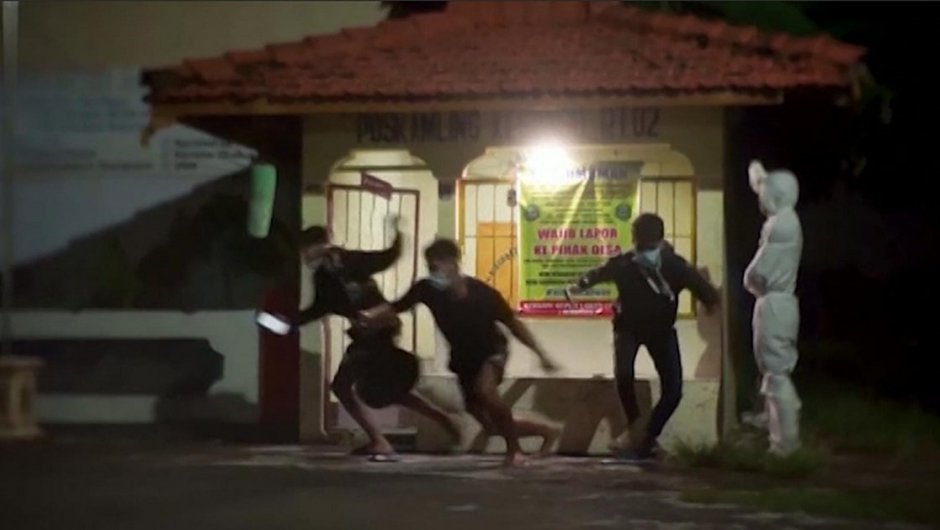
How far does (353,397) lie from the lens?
10.6m

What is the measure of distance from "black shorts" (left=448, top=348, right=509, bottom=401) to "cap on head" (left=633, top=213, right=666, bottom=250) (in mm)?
1285

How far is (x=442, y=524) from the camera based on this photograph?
806cm

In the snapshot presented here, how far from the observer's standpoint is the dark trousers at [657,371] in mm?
10258

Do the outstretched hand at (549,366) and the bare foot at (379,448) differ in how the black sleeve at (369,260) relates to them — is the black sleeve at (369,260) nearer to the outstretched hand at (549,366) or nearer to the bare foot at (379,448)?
the bare foot at (379,448)

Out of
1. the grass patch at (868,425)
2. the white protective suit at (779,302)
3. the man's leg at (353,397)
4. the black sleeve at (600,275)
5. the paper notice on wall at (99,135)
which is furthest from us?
the paper notice on wall at (99,135)

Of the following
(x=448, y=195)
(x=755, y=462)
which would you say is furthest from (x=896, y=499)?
(x=448, y=195)

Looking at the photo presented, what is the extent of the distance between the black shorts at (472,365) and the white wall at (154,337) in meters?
2.79

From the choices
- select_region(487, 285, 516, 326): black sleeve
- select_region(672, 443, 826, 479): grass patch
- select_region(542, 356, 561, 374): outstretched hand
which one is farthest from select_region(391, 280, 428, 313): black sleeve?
select_region(672, 443, 826, 479): grass patch

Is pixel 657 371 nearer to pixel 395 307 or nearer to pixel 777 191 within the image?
pixel 777 191

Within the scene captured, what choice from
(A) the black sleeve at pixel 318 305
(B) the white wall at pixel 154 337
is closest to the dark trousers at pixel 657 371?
(A) the black sleeve at pixel 318 305

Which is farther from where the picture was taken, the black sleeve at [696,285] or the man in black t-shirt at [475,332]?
the black sleeve at [696,285]

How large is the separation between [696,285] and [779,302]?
615 millimetres

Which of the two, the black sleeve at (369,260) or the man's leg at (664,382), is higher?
the black sleeve at (369,260)

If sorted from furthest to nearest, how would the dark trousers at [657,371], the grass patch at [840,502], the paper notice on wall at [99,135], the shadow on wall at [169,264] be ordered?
the paper notice on wall at [99,135] < the shadow on wall at [169,264] < the dark trousers at [657,371] < the grass patch at [840,502]
